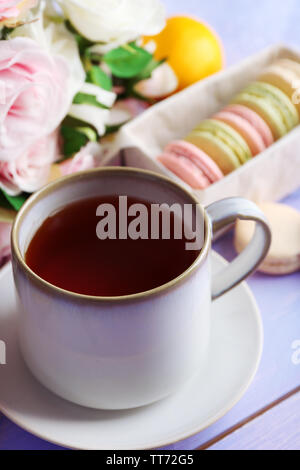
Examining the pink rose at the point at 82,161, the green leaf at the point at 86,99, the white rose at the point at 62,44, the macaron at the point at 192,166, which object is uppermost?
the white rose at the point at 62,44

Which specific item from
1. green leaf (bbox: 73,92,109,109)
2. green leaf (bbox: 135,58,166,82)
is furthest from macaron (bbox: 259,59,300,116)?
green leaf (bbox: 73,92,109,109)

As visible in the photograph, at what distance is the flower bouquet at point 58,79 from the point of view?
0.67 metres

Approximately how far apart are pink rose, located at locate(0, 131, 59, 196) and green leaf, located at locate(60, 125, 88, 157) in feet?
0.06

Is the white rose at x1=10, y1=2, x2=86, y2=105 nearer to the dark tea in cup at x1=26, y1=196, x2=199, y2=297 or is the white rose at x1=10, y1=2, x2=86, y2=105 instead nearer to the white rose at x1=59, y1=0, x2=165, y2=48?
the white rose at x1=59, y1=0, x2=165, y2=48

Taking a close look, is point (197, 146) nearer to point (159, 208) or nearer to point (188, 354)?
point (159, 208)

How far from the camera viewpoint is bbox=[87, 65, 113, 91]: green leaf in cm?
82

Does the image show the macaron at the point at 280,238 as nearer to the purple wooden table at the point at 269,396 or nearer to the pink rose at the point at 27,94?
the purple wooden table at the point at 269,396

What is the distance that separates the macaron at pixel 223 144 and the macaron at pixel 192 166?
1cm

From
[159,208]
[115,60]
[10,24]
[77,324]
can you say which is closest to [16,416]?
[77,324]

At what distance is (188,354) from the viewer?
584 millimetres

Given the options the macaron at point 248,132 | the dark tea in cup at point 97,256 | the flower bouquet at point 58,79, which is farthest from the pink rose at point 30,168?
the macaron at point 248,132

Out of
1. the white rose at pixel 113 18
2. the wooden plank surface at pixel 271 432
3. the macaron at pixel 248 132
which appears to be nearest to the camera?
the wooden plank surface at pixel 271 432
